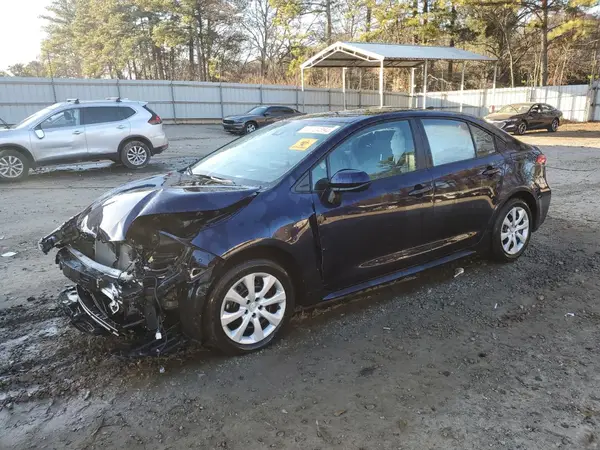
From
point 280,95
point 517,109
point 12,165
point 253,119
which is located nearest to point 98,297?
point 12,165

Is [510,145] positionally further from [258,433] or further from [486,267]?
[258,433]

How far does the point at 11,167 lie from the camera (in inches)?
412

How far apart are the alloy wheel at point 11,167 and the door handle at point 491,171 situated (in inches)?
394

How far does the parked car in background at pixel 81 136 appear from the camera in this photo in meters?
10.5

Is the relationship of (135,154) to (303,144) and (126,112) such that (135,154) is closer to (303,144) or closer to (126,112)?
(126,112)

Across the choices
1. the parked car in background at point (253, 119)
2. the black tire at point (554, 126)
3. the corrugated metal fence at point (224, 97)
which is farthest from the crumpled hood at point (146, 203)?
the black tire at point (554, 126)

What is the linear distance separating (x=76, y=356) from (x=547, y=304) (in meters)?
3.79

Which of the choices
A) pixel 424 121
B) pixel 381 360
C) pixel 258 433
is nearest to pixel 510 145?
pixel 424 121

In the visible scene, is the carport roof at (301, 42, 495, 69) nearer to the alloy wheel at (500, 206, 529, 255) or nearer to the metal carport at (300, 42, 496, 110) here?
the metal carport at (300, 42, 496, 110)

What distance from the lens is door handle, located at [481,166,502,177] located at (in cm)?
458

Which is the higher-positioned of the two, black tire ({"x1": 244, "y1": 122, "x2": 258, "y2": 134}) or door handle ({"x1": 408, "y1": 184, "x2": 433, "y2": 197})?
door handle ({"x1": 408, "y1": 184, "x2": 433, "y2": 197})

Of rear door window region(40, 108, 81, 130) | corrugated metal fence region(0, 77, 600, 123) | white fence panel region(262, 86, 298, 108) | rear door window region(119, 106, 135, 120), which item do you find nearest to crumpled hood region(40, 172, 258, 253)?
rear door window region(40, 108, 81, 130)

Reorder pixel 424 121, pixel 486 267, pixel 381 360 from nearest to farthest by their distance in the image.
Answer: pixel 381 360, pixel 424 121, pixel 486 267

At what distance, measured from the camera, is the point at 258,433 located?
2543 mm
